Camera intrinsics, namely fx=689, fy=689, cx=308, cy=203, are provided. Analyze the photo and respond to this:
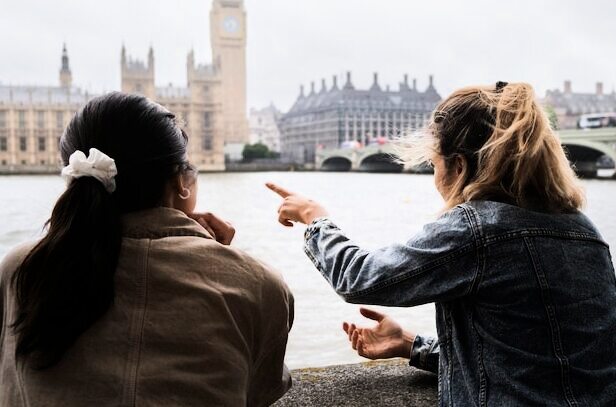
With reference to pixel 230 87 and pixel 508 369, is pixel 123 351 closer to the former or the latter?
pixel 508 369

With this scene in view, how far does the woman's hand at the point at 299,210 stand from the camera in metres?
0.94

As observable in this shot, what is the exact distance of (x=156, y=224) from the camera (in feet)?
2.22

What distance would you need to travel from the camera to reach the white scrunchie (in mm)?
645

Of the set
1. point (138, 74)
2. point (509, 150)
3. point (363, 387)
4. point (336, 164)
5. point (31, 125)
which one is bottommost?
point (336, 164)

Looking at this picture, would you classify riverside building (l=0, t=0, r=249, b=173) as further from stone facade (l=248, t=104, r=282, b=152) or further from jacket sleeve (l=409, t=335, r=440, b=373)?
jacket sleeve (l=409, t=335, r=440, b=373)

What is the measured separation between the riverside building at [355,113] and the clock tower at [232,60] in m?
4.94

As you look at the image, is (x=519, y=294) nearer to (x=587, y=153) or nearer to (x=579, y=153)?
(x=579, y=153)

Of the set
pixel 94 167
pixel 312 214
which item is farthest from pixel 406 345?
pixel 94 167

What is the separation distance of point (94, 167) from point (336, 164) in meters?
36.7

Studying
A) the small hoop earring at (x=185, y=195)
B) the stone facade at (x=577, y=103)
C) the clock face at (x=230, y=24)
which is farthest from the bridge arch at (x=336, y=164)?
the small hoop earring at (x=185, y=195)

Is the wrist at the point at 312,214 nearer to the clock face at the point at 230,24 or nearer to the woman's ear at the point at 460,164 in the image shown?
the woman's ear at the point at 460,164

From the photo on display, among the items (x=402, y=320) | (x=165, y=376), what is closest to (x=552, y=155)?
(x=165, y=376)

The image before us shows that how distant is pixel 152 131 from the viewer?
0.69 m

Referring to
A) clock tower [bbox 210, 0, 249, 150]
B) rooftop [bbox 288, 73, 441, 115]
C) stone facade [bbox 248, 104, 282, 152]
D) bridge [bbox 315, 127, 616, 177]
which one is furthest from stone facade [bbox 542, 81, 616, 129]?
stone facade [bbox 248, 104, 282, 152]
